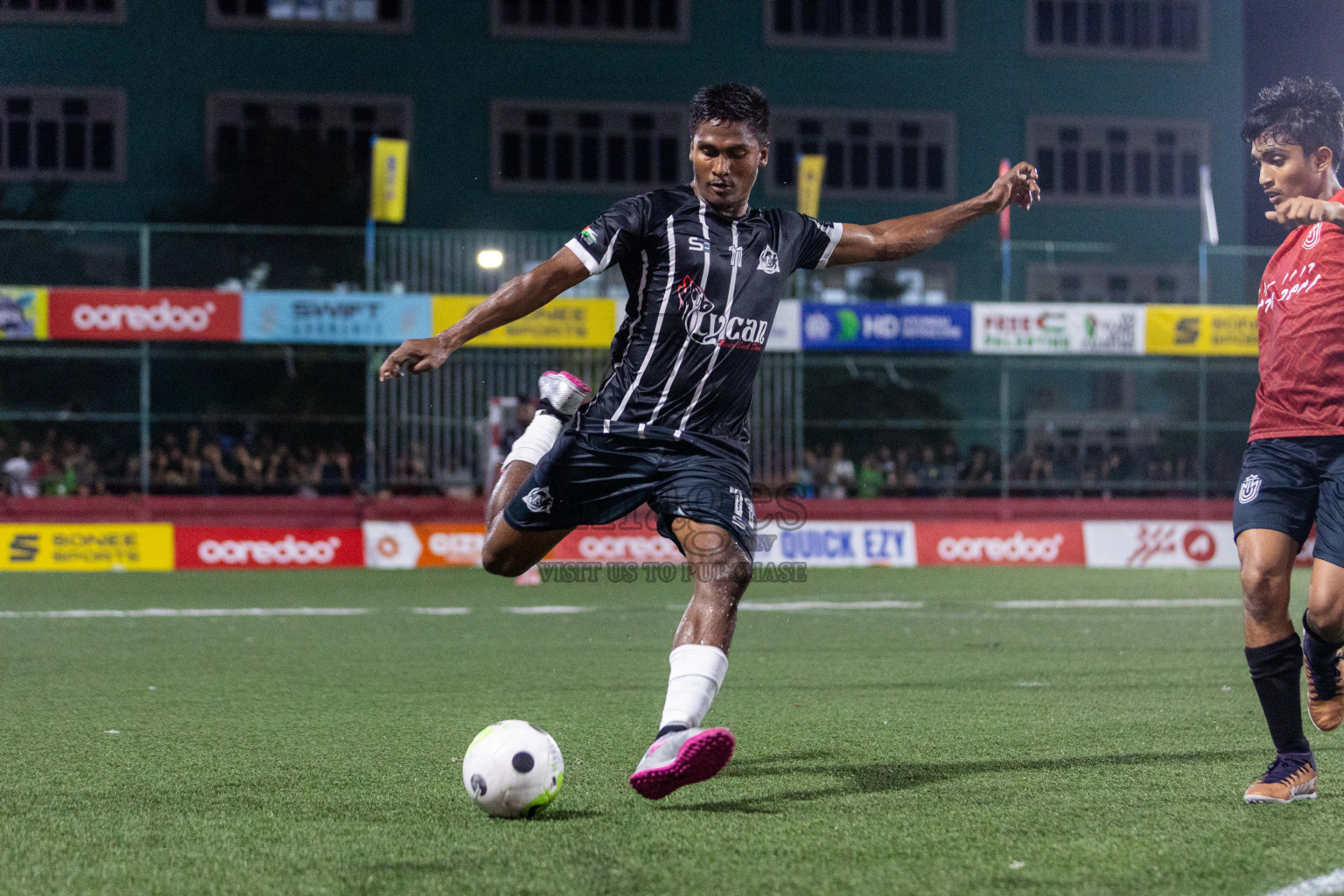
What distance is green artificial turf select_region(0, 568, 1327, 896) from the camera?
12.2ft

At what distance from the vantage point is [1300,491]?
15.5ft

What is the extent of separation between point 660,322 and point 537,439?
1.03 meters

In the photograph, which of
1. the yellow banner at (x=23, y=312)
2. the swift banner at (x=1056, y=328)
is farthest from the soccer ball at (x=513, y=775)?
the swift banner at (x=1056, y=328)

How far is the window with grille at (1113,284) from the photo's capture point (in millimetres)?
22922

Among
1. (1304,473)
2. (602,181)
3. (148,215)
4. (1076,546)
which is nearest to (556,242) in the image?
(1076,546)

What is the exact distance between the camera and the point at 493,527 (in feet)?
16.8

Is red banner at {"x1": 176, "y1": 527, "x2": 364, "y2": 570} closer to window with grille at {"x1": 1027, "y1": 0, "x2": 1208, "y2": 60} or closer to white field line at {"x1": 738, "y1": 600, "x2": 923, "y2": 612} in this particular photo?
white field line at {"x1": 738, "y1": 600, "x2": 923, "y2": 612}

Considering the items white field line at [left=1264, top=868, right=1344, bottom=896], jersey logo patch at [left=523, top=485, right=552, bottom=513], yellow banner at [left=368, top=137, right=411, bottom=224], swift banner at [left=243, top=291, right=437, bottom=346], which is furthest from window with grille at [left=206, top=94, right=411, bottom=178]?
white field line at [left=1264, top=868, right=1344, bottom=896]

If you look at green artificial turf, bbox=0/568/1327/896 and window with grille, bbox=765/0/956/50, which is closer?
green artificial turf, bbox=0/568/1327/896

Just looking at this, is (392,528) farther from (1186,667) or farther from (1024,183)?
(1024,183)

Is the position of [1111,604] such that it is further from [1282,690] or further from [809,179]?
[809,179]

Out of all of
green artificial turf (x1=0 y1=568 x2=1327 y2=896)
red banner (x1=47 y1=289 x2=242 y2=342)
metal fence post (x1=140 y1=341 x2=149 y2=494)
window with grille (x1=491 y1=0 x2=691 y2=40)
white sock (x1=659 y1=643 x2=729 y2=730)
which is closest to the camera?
green artificial turf (x1=0 y1=568 x2=1327 y2=896)

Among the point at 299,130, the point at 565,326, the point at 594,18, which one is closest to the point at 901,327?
the point at 565,326

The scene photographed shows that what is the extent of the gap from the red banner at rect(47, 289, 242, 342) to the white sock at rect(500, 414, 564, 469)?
53.3ft
